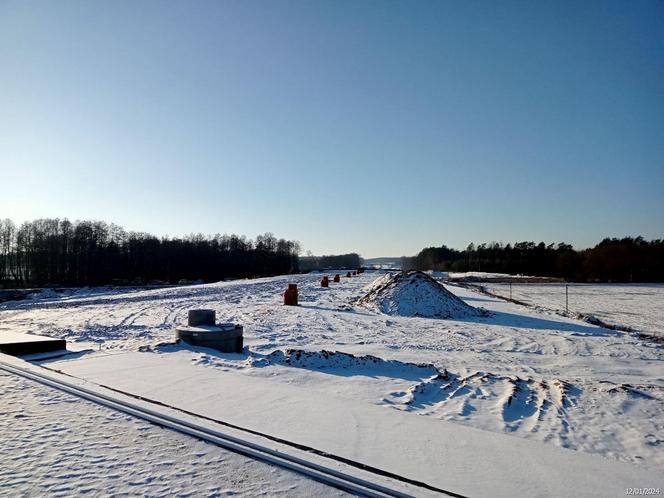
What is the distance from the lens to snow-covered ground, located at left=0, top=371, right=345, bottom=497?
3.43 m

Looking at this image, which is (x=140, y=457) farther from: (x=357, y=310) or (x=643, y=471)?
(x=357, y=310)

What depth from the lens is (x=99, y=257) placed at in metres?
71.4

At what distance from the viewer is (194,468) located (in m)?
3.79

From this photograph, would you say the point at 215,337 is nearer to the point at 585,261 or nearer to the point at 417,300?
the point at 417,300

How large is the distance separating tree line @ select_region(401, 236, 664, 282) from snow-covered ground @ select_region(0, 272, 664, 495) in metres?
65.5

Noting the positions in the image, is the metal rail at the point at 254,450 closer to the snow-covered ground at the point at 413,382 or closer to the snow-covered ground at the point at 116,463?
the snow-covered ground at the point at 116,463

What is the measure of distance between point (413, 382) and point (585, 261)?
269 ft

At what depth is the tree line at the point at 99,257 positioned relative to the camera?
67312 millimetres

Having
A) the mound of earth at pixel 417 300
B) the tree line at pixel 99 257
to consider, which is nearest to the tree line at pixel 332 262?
the tree line at pixel 99 257

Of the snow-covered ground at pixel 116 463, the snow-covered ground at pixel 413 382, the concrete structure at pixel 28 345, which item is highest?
the concrete structure at pixel 28 345

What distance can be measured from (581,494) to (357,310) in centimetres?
1521

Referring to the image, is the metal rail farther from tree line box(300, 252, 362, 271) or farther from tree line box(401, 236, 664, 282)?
tree line box(300, 252, 362, 271)

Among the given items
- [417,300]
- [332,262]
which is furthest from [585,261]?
[332,262]

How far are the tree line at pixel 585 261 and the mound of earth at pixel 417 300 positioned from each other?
189 ft
